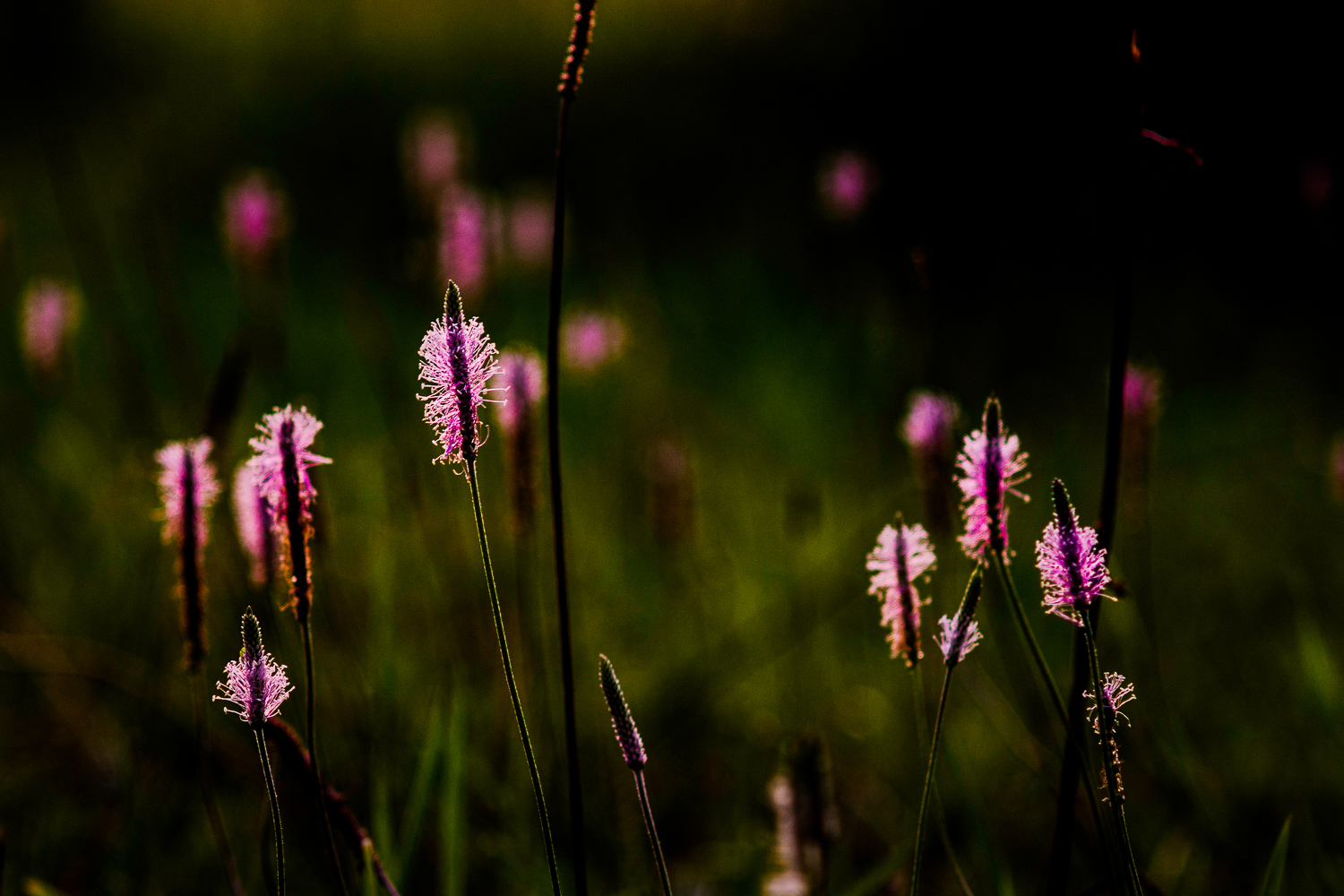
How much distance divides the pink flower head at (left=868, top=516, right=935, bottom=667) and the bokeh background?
0.28m

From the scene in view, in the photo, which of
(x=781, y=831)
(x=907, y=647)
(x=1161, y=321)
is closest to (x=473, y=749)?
(x=781, y=831)

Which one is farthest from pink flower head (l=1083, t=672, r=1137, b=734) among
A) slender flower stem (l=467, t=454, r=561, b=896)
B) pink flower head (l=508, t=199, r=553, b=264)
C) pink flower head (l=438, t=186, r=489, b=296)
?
pink flower head (l=508, t=199, r=553, b=264)

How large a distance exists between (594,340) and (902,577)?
1.95 m

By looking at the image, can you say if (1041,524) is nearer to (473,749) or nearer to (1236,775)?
(1236,775)

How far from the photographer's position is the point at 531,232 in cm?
358

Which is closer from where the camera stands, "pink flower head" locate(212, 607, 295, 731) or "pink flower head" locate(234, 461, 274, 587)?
"pink flower head" locate(212, 607, 295, 731)

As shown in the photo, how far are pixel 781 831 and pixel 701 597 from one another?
4.03 feet

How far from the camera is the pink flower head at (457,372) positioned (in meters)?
0.65

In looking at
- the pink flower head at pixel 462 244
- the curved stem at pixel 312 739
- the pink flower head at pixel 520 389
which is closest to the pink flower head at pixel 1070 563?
the curved stem at pixel 312 739

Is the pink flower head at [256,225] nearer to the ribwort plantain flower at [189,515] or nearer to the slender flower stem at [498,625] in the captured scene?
the ribwort plantain flower at [189,515]

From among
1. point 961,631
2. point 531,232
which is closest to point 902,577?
point 961,631

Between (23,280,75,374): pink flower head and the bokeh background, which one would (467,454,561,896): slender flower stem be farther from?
(23,280,75,374): pink flower head

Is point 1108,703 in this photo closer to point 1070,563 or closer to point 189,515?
point 1070,563

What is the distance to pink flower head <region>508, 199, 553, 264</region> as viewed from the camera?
3539 mm
